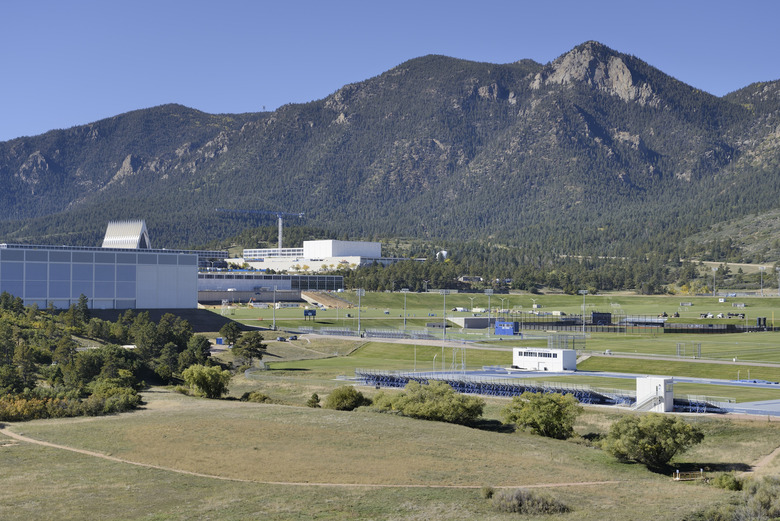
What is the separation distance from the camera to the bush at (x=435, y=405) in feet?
251

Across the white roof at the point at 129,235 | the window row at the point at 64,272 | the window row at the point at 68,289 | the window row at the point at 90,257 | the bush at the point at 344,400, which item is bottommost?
the bush at the point at 344,400

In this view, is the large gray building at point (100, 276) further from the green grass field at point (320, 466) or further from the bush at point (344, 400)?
the bush at point (344, 400)

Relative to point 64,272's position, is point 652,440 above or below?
below

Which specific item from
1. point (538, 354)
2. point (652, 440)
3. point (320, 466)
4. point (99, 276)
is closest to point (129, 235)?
point (99, 276)

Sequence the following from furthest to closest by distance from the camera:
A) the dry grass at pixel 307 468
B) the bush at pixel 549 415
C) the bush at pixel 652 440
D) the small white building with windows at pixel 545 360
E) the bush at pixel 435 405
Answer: the small white building with windows at pixel 545 360, the bush at pixel 435 405, the bush at pixel 549 415, the bush at pixel 652 440, the dry grass at pixel 307 468

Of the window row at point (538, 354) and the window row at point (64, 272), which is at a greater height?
the window row at point (64, 272)

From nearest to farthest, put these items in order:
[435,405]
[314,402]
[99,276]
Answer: [435,405] < [314,402] < [99,276]

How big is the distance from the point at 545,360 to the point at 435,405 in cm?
3660

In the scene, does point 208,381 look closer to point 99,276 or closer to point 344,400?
point 344,400

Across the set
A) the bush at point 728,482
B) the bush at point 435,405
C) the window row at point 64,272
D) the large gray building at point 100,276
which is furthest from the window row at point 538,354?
the window row at point 64,272

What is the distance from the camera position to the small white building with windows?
4294 inches

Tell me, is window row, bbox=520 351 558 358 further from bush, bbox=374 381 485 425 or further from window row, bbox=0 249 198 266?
window row, bbox=0 249 198 266

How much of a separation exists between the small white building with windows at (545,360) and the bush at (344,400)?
32.3 meters

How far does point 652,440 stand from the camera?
6438cm
